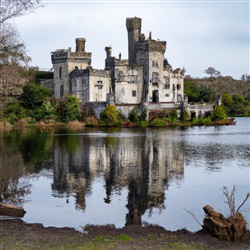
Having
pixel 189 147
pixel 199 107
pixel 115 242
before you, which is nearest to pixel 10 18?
pixel 115 242

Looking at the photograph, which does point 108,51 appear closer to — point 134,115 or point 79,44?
point 79,44

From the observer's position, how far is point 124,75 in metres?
70.1

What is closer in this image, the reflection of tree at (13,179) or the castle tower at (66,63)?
the reflection of tree at (13,179)

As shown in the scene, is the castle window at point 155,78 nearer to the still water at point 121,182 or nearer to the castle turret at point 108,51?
the castle turret at point 108,51

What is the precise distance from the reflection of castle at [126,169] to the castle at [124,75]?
32.6m

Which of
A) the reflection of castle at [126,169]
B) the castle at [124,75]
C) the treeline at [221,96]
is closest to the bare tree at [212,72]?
the treeline at [221,96]

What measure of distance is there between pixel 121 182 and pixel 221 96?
66.7 meters

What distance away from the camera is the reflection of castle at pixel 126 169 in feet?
56.3

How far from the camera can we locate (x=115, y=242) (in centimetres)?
1126

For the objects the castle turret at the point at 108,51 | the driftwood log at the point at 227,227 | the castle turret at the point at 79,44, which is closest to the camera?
the driftwood log at the point at 227,227

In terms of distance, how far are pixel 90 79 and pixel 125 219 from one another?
54929 mm

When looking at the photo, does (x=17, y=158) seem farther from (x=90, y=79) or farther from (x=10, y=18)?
(x=90, y=79)

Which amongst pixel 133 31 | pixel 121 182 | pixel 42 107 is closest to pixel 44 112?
pixel 42 107

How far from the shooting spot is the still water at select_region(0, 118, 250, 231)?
14789 millimetres
